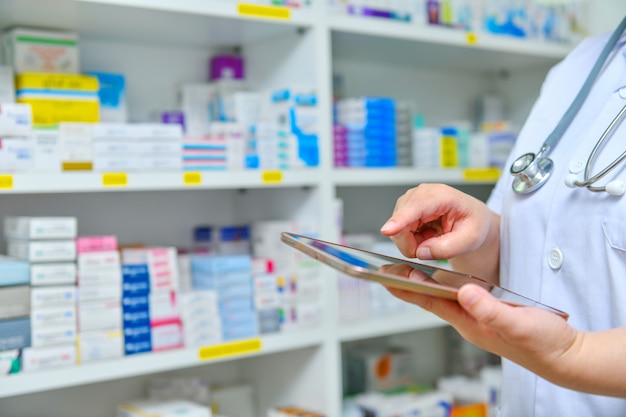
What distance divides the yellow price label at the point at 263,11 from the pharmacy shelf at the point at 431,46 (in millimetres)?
160

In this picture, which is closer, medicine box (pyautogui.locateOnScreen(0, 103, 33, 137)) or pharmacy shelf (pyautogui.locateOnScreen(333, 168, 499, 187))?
medicine box (pyautogui.locateOnScreen(0, 103, 33, 137))

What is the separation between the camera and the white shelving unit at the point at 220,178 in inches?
78.9

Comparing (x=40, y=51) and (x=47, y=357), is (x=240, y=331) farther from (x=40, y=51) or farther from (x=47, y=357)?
(x=40, y=51)

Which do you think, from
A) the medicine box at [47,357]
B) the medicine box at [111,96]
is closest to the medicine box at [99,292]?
the medicine box at [47,357]

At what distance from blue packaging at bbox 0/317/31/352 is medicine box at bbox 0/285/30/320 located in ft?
0.05

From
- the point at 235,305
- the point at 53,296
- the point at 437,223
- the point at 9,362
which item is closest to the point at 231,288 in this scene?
the point at 235,305

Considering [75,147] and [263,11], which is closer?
[75,147]

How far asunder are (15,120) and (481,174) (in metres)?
1.54

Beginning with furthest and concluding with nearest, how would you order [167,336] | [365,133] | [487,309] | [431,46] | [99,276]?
[431,46] → [365,133] → [167,336] → [99,276] → [487,309]

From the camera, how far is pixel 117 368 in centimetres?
191

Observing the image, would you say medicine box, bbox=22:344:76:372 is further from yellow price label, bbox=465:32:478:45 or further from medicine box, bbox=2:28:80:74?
A: yellow price label, bbox=465:32:478:45

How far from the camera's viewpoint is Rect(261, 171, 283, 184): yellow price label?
2150mm

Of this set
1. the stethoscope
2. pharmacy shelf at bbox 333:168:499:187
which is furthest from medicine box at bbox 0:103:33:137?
the stethoscope

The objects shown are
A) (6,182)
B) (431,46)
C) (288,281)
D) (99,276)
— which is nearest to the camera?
(6,182)
